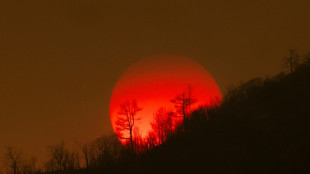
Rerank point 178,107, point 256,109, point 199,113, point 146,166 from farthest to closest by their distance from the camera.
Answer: point 178,107
point 199,113
point 256,109
point 146,166

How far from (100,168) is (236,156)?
24.3 meters

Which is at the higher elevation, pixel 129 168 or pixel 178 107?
pixel 178 107

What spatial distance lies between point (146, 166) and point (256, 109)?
696 inches

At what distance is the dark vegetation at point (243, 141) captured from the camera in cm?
3827

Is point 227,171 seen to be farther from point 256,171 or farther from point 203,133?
point 203,133

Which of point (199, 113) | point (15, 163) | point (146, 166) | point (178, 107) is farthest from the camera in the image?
point (15, 163)

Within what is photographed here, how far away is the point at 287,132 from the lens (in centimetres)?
4278

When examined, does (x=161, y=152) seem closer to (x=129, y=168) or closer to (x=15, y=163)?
(x=129, y=168)

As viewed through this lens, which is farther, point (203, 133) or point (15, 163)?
point (15, 163)

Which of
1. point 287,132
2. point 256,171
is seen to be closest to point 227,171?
point 256,171

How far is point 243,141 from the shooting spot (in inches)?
1817

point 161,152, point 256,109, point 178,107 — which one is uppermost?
point 178,107

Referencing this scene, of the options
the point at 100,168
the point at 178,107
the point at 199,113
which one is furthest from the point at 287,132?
the point at 178,107

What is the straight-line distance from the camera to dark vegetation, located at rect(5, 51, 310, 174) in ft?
126
